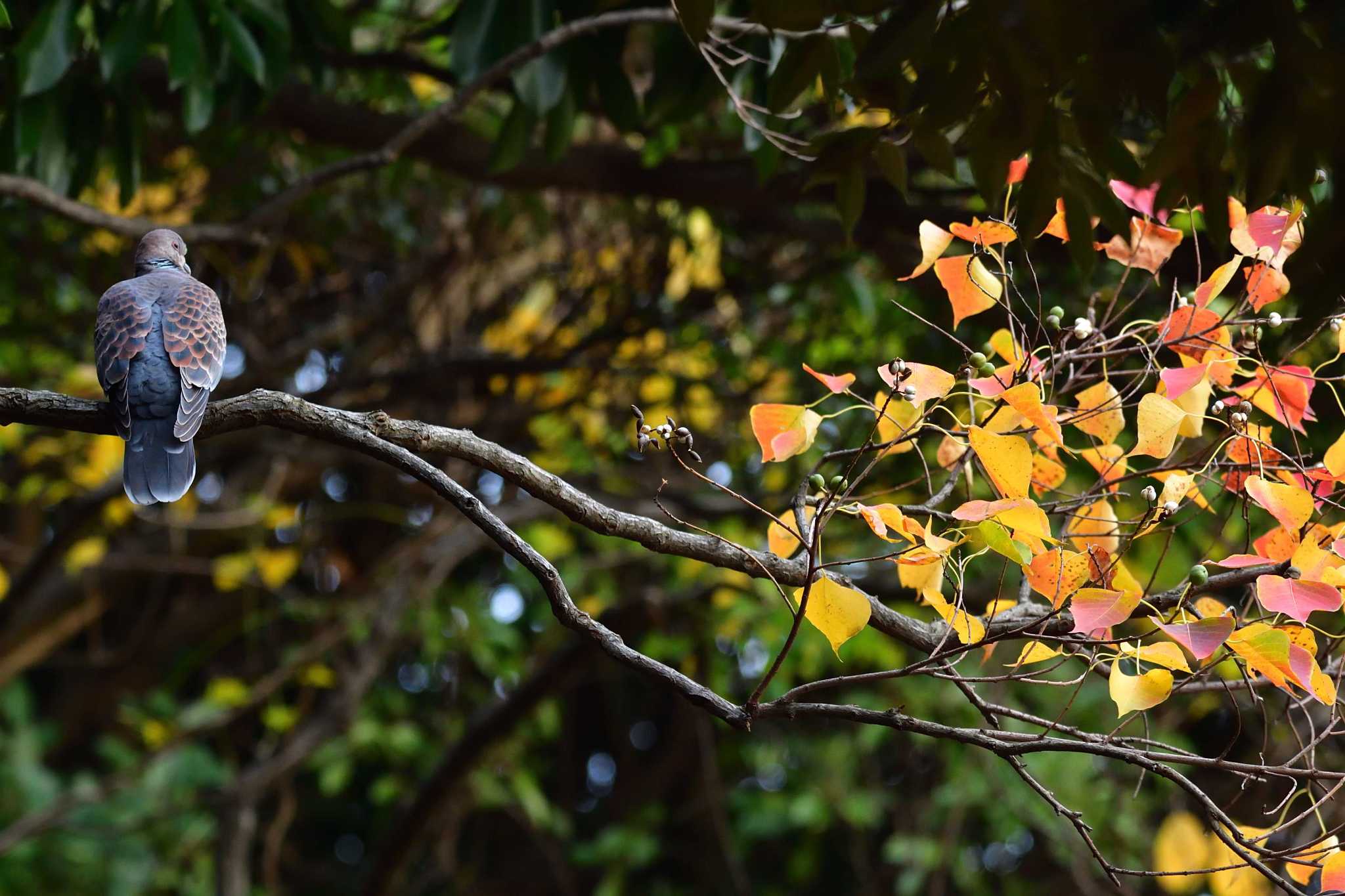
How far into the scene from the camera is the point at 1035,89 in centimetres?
139

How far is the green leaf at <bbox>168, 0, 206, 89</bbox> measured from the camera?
275 cm

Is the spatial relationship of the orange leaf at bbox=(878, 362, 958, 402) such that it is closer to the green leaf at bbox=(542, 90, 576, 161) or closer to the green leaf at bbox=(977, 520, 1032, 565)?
the green leaf at bbox=(977, 520, 1032, 565)

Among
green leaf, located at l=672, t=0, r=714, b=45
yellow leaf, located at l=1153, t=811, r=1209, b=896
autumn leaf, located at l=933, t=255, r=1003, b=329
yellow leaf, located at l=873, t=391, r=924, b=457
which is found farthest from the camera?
yellow leaf, located at l=1153, t=811, r=1209, b=896

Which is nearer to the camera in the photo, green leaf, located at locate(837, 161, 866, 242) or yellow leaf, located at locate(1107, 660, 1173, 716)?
yellow leaf, located at locate(1107, 660, 1173, 716)

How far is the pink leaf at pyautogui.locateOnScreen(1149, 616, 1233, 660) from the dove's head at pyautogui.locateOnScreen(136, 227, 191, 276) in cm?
214

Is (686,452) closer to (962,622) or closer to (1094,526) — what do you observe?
(962,622)

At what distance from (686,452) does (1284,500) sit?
81 centimetres

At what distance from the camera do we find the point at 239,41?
282 cm

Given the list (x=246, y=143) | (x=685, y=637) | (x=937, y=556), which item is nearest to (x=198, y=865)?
(x=685, y=637)

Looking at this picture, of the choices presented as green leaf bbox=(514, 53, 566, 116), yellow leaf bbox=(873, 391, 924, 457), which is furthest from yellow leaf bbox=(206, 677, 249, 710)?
yellow leaf bbox=(873, 391, 924, 457)

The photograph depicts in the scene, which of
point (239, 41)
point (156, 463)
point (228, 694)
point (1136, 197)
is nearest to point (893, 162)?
point (1136, 197)

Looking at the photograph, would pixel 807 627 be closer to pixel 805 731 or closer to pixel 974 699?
pixel 805 731

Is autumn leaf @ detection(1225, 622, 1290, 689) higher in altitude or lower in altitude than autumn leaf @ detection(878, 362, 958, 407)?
lower

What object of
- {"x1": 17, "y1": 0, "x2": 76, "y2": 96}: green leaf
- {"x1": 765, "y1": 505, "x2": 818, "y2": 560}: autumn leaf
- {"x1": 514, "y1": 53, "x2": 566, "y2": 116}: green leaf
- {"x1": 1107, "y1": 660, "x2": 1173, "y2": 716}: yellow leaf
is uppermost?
{"x1": 1107, "y1": 660, "x2": 1173, "y2": 716}: yellow leaf
